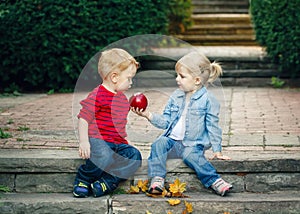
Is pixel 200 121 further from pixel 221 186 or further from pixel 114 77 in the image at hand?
pixel 114 77

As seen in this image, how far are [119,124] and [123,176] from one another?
1.12ft

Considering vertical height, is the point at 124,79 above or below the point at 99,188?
above

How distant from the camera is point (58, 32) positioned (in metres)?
7.68

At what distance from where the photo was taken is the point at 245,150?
4.44 metres

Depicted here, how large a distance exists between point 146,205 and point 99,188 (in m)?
0.33

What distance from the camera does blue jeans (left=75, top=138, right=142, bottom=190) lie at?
3.94m

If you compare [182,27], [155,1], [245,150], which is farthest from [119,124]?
[182,27]

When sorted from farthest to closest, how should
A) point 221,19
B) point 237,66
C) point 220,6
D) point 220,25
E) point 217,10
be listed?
point 220,6, point 217,10, point 221,19, point 220,25, point 237,66

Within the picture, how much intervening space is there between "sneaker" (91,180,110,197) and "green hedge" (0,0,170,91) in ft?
13.1

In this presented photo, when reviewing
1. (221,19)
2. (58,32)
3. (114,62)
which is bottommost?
(221,19)

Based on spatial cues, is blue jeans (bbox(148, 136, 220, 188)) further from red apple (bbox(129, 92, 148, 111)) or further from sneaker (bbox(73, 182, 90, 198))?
sneaker (bbox(73, 182, 90, 198))

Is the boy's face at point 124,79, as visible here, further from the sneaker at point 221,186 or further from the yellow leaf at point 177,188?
the sneaker at point 221,186

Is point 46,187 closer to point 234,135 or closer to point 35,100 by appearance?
point 234,135

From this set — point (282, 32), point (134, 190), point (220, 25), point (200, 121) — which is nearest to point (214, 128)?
point (200, 121)
